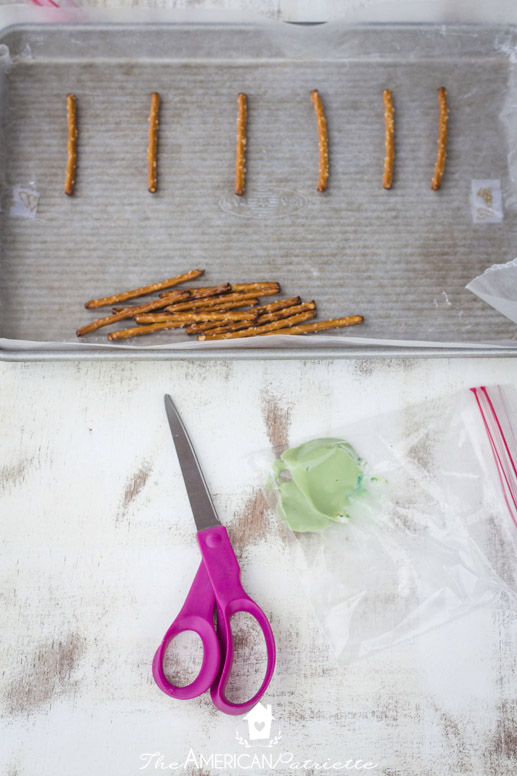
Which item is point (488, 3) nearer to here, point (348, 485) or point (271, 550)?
point (348, 485)

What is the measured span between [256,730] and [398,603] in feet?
0.98

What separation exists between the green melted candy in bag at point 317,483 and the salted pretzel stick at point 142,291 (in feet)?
1.16

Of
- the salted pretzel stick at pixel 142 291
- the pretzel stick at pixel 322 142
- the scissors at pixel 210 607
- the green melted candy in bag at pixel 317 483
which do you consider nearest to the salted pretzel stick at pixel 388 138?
the pretzel stick at pixel 322 142

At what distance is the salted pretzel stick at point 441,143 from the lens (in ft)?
3.41

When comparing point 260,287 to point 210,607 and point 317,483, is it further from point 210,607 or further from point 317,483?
point 210,607

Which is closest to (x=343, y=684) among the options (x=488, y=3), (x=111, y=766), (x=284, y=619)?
(x=284, y=619)

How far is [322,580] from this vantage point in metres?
0.94

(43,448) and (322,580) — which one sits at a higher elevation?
(43,448)

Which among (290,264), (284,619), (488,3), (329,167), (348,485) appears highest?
(488,3)

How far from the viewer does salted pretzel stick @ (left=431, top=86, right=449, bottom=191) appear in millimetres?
1039

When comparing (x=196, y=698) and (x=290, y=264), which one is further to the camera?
(x=290, y=264)

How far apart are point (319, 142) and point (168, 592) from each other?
84 cm

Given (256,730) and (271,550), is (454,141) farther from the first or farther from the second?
(256,730)

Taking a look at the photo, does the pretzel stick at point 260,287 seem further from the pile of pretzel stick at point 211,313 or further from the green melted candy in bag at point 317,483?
the green melted candy in bag at point 317,483
